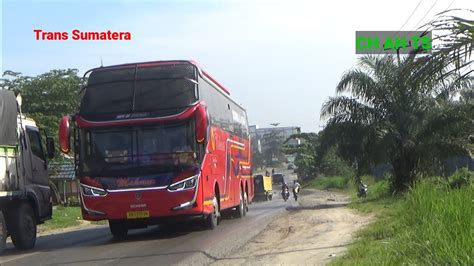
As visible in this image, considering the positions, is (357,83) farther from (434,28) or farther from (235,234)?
(434,28)

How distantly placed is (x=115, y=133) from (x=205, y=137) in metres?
1.93

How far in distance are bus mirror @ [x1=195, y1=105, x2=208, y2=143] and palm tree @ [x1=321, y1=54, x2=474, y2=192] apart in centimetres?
1071

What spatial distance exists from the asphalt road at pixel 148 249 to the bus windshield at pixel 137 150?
157cm

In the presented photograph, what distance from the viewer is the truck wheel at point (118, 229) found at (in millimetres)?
13647

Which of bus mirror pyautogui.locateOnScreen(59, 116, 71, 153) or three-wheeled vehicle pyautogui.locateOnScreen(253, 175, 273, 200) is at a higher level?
bus mirror pyautogui.locateOnScreen(59, 116, 71, 153)

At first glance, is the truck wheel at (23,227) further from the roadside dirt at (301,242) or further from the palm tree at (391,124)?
the palm tree at (391,124)

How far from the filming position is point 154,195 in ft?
39.8

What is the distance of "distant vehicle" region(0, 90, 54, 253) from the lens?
37.7 feet

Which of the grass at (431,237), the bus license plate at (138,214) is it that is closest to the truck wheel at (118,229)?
the bus license plate at (138,214)

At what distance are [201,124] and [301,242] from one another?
3276 millimetres

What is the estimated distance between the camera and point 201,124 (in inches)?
480

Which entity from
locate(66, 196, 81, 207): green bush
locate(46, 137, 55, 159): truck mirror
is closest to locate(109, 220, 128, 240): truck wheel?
locate(46, 137, 55, 159): truck mirror

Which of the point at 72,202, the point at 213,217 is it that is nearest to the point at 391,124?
the point at 213,217

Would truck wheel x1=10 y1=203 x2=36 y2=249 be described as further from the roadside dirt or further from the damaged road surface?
the roadside dirt
